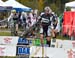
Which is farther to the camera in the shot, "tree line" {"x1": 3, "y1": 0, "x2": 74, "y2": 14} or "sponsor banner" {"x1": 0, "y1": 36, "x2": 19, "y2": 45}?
"tree line" {"x1": 3, "y1": 0, "x2": 74, "y2": 14}

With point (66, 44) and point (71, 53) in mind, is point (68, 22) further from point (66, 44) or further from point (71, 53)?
point (71, 53)

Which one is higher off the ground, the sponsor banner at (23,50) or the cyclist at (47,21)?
the cyclist at (47,21)

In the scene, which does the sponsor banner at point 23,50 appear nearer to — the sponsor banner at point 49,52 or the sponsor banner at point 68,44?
the sponsor banner at point 49,52

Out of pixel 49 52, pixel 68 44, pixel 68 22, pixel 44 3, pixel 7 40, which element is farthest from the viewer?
pixel 44 3

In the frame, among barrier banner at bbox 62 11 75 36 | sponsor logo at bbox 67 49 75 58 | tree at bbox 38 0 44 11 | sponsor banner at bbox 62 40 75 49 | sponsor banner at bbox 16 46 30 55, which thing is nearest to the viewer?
sponsor logo at bbox 67 49 75 58

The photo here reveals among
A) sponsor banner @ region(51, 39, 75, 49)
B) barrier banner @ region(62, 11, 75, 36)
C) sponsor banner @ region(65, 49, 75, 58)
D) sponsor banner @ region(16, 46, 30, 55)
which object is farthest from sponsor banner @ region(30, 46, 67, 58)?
barrier banner @ region(62, 11, 75, 36)

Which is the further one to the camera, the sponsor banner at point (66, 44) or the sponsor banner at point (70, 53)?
the sponsor banner at point (66, 44)

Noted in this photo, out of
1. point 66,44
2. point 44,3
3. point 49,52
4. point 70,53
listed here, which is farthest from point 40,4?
point 70,53

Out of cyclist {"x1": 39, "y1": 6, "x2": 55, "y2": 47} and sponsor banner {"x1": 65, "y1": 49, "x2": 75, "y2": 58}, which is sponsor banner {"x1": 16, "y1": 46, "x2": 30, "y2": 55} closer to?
sponsor banner {"x1": 65, "y1": 49, "x2": 75, "y2": 58}

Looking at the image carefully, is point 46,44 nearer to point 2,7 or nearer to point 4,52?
point 4,52

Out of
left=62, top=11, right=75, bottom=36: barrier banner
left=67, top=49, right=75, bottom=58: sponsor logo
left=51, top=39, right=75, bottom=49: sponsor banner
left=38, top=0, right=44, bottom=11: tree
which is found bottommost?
left=67, top=49, right=75, bottom=58: sponsor logo

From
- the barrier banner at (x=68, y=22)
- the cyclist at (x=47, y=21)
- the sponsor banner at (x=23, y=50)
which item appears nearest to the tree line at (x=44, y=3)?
the barrier banner at (x=68, y=22)

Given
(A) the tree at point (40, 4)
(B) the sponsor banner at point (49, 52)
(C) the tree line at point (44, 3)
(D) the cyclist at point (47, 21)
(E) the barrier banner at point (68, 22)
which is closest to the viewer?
Answer: (B) the sponsor banner at point (49, 52)

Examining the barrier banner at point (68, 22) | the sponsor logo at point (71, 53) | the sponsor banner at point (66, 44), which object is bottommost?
the sponsor logo at point (71, 53)
